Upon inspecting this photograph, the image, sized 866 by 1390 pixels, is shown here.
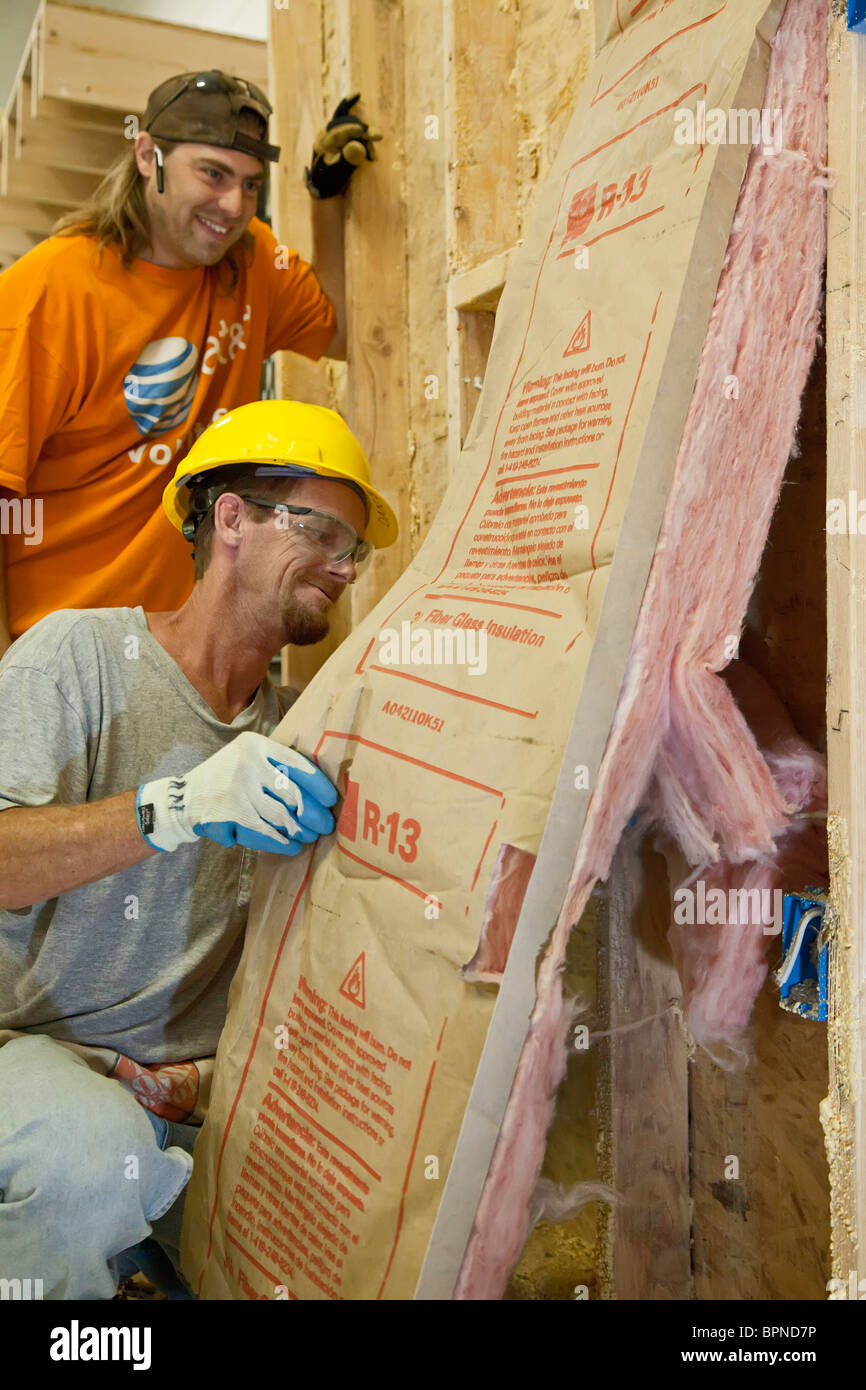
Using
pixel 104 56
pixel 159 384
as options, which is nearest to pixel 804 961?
pixel 159 384

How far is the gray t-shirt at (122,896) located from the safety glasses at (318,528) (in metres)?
0.28

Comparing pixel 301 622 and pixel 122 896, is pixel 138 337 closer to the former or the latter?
pixel 301 622

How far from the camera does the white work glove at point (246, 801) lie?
4.18 feet

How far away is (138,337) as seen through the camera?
2.10 m

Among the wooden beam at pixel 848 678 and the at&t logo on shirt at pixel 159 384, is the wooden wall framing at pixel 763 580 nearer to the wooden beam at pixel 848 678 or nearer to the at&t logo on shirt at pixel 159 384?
the wooden beam at pixel 848 678

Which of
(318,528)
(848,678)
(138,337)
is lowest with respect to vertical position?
(848,678)

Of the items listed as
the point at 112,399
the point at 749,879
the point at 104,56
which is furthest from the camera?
the point at 104,56

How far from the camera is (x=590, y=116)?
125 cm

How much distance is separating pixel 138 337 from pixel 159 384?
97 mm

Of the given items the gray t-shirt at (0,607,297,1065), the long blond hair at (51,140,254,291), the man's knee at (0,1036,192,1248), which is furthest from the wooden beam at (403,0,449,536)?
the man's knee at (0,1036,192,1248)

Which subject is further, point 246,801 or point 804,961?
point 246,801

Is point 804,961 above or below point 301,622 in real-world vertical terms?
below

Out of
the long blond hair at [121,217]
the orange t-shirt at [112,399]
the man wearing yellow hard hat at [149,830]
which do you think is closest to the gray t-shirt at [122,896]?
the man wearing yellow hard hat at [149,830]
